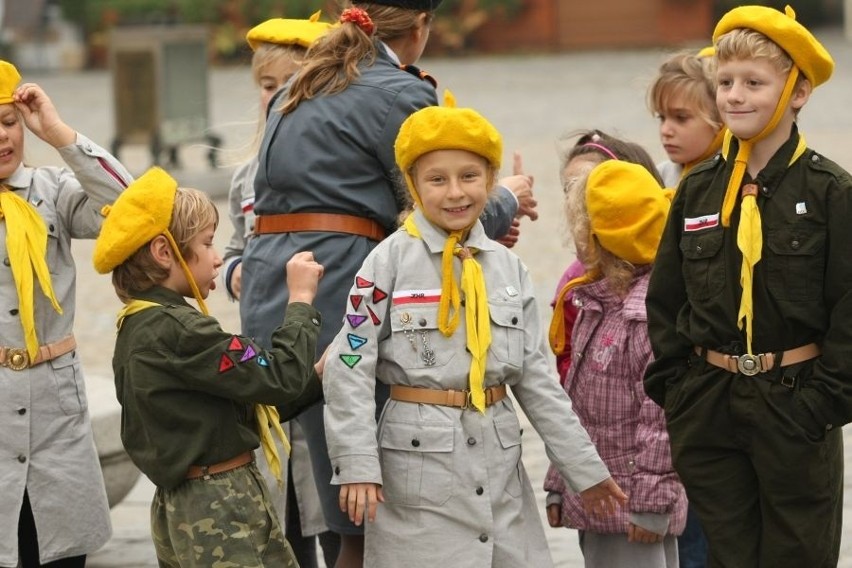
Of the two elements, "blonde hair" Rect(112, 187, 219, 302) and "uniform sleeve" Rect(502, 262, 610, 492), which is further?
"uniform sleeve" Rect(502, 262, 610, 492)

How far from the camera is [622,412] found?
4410 millimetres

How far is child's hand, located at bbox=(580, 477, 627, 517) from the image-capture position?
4.07 metres

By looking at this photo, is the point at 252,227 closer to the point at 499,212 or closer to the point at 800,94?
the point at 499,212

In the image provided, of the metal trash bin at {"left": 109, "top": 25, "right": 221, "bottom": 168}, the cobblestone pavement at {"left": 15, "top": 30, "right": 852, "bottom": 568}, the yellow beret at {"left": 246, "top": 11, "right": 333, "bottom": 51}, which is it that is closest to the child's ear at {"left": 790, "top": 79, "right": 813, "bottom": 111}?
the cobblestone pavement at {"left": 15, "top": 30, "right": 852, "bottom": 568}

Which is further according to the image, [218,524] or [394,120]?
[394,120]

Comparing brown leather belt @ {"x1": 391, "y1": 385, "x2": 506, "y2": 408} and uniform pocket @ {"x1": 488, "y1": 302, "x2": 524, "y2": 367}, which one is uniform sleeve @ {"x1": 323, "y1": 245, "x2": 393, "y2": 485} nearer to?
brown leather belt @ {"x1": 391, "y1": 385, "x2": 506, "y2": 408}

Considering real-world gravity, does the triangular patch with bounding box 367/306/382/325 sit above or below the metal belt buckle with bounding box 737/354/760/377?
above

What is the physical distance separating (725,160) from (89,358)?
5803 millimetres

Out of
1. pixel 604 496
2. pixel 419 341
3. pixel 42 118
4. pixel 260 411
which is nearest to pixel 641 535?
pixel 604 496

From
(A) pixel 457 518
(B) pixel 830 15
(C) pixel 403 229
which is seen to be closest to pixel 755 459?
(A) pixel 457 518

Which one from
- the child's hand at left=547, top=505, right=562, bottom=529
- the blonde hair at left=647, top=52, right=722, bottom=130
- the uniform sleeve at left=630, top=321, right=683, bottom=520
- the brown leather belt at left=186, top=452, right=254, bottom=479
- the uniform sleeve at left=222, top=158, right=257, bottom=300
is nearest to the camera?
the brown leather belt at left=186, top=452, right=254, bottom=479

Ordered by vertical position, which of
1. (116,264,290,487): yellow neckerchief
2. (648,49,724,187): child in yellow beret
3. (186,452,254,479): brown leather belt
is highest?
(648,49,724,187): child in yellow beret

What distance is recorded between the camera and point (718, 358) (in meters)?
3.96

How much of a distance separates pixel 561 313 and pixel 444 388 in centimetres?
82
